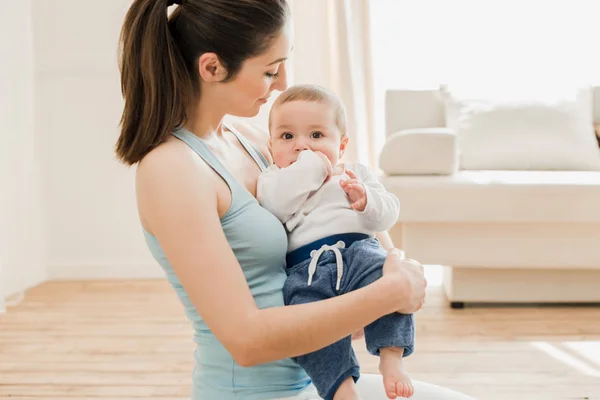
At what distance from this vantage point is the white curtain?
4.84 metres

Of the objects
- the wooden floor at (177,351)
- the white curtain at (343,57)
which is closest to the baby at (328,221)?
the wooden floor at (177,351)

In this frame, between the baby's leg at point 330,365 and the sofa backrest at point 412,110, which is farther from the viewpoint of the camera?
the sofa backrest at point 412,110

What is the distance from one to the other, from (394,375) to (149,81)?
566 mm

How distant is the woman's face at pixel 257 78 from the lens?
123 cm

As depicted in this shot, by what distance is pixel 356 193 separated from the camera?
4.48ft

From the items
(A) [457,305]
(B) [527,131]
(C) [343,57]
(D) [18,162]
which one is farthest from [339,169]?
(C) [343,57]

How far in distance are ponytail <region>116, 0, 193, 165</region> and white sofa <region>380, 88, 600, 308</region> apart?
233 centimetres

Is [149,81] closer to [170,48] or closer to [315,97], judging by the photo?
[170,48]

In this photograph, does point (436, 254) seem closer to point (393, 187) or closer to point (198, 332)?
point (393, 187)

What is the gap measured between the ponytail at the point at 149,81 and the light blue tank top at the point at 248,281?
0.05m

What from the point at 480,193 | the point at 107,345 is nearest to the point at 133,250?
the point at 107,345

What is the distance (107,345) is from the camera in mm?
3166

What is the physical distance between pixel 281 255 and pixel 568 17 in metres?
4.41

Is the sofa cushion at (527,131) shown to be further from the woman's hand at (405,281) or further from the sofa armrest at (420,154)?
the woman's hand at (405,281)
